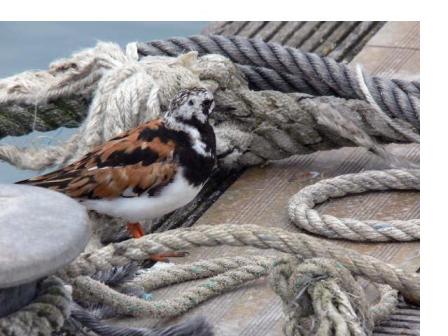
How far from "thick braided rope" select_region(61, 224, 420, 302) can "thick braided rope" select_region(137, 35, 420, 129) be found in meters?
1.10

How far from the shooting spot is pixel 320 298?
2756 millimetres

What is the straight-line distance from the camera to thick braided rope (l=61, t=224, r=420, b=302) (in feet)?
9.51

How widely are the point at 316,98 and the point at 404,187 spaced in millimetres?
485

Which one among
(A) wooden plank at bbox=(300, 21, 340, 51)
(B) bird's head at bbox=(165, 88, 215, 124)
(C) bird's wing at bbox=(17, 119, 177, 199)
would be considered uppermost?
(B) bird's head at bbox=(165, 88, 215, 124)

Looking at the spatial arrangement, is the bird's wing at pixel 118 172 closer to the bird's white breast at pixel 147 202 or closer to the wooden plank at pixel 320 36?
the bird's white breast at pixel 147 202

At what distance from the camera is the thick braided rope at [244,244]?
114 inches

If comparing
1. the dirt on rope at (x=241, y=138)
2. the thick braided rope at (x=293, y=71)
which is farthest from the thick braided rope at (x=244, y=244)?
the thick braided rope at (x=293, y=71)

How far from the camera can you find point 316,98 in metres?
4.11

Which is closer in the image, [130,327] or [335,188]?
[130,327]

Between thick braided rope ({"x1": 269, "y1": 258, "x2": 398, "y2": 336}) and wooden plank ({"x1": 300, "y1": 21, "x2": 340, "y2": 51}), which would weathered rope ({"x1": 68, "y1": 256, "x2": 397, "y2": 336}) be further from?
wooden plank ({"x1": 300, "y1": 21, "x2": 340, "y2": 51})

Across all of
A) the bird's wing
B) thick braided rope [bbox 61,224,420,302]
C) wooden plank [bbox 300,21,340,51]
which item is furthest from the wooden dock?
the bird's wing

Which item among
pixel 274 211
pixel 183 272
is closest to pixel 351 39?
pixel 274 211

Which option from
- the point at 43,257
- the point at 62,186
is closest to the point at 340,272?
the point at 43,257

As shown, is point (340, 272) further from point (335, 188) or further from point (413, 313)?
point (335, 188)
